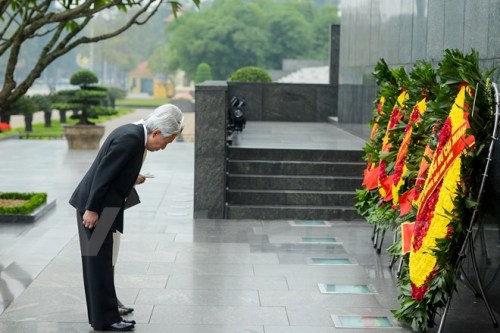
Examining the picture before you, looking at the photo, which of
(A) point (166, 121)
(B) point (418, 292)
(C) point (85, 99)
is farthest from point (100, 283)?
(C) point (85, 99)

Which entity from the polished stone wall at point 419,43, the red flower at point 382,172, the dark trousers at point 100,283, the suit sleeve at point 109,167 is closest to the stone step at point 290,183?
the polished stone wall at point 419,43

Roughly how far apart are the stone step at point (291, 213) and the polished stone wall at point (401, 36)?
2.29m

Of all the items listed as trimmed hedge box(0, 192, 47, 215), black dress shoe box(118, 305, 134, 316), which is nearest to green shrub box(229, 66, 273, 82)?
trimmed hedge box(0, 192, 47, 215)

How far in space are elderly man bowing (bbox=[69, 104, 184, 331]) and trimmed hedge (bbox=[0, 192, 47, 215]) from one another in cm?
536

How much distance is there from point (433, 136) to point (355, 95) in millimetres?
11400

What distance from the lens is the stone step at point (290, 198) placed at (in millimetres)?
13008

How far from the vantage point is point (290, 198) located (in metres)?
13.0

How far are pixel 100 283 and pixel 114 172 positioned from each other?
838mm

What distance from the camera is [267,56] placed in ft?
242

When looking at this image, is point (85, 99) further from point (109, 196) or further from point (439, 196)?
point (439, 196)

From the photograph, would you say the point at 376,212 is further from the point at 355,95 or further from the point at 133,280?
the point at 355,95

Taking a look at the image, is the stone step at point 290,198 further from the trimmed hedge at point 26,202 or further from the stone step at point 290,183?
the trimmed hedge at point 26,202

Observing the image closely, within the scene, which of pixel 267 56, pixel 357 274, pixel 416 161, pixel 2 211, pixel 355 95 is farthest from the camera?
pixel 267 56

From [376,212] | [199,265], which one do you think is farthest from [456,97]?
[199,265]
